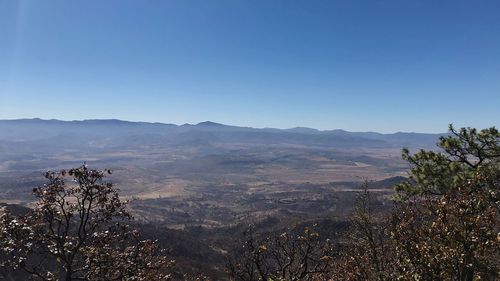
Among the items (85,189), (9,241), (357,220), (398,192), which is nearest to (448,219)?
(357,220)

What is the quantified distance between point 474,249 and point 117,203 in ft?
38.4

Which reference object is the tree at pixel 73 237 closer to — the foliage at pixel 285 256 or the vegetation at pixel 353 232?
the vegetation at pixel 353 232

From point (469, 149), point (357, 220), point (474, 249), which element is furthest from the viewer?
point (469, 149)

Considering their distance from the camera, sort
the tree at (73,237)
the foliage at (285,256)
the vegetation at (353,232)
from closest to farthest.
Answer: the vegetation at (353,232), the tree at (73,237), the foliage at (285,256)

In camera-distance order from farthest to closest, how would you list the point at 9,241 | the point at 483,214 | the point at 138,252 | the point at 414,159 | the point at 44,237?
Answer: the point at 414,159, the point at 138,252, the point at 44,237, the point at 9,241, the point at 483,214

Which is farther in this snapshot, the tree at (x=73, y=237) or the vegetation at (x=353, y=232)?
the tree at (x=73, y=237)

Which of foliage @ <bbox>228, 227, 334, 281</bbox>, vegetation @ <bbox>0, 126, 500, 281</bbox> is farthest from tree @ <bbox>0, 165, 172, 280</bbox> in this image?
foliage @ <bbox>228, 227, 334, 281</bbox>

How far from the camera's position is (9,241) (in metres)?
14.3

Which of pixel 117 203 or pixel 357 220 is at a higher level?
pixel 117 203

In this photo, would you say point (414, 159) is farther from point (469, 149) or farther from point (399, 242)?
point (399, 242)

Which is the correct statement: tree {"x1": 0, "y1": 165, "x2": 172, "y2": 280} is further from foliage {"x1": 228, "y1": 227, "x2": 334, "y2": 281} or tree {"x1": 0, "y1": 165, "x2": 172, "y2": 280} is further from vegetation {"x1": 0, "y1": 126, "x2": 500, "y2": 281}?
foliage {"x1": 228, "y1": 227, "x2": 334, "y2": 281}

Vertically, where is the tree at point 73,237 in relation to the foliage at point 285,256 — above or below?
above

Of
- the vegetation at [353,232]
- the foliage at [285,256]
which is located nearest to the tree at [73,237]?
the vegetation at [353,232]

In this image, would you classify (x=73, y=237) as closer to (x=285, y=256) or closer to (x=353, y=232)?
(x=285, y=256)
